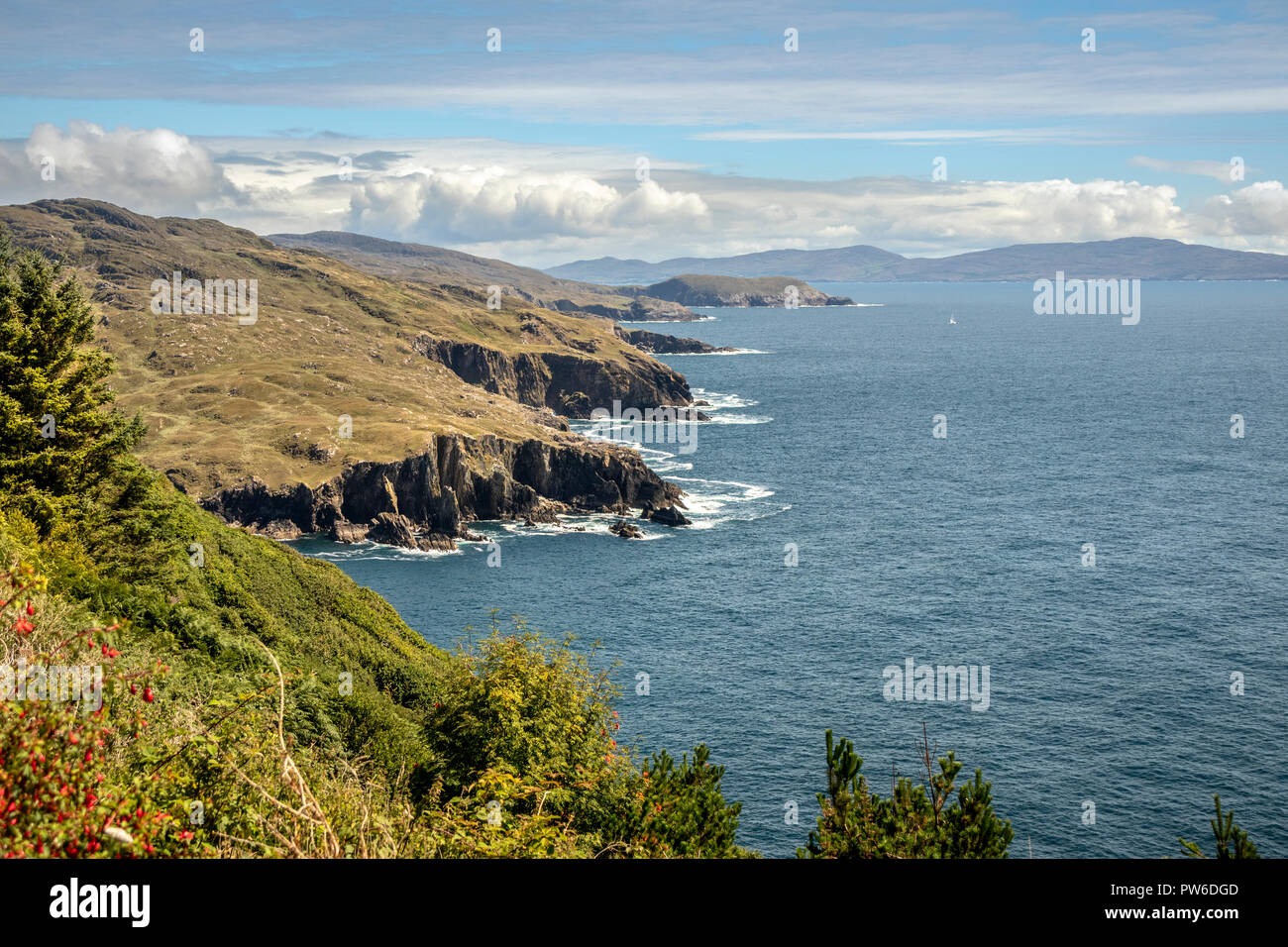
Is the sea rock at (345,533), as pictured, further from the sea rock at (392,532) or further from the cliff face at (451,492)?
the sea rock at (392,532)

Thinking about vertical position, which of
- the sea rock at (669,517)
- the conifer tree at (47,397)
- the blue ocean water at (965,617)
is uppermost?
the conifer tree at (47,397)

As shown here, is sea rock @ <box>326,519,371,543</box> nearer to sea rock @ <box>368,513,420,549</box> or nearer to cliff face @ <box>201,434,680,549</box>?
cliff face @ <box>201,434,680,549</box>

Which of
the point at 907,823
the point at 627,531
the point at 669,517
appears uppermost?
the point at 907,823

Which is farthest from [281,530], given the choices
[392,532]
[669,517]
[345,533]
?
[669,517]

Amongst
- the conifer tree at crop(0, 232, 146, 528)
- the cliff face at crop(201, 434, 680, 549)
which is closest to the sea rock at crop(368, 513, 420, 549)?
the cliff face at crop(201, 434, 680, 549)

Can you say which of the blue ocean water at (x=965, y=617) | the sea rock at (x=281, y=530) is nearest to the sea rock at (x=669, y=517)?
the blue ocean water at (x=965, y=617)

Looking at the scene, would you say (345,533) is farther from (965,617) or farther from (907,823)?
(907,823)

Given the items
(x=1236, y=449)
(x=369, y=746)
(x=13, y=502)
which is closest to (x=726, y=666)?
(x=369, y=746)
